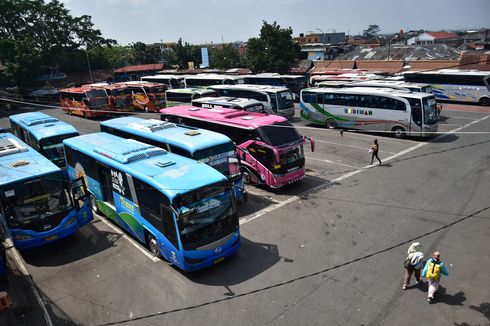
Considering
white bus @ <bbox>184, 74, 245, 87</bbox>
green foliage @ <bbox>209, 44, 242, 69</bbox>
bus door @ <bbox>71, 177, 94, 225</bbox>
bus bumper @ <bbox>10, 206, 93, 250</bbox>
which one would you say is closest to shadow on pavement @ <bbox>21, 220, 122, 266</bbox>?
bus bumper @ <bbox>10, 206, 93, 250</bbox>

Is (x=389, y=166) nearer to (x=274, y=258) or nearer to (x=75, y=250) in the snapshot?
(x=274, y=258)

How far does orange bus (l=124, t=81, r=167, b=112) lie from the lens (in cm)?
3506

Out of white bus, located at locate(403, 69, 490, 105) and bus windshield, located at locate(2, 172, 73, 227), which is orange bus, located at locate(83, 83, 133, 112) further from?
white bus, located at locate(403, 69, 490, 105)

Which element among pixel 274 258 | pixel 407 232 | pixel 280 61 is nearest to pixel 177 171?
pixel 274 258

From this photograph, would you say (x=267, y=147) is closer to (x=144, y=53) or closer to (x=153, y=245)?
(x=153, y=245)

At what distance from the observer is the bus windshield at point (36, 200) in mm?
10508

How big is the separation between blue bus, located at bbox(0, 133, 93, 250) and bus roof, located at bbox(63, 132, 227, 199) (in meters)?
1.64

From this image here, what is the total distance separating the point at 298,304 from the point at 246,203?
621 cm

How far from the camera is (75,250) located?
455 inches

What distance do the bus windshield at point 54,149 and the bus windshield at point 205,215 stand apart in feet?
34.6

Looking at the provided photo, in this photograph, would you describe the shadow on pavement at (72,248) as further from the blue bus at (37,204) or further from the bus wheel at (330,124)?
the bus wheel at (330,124)

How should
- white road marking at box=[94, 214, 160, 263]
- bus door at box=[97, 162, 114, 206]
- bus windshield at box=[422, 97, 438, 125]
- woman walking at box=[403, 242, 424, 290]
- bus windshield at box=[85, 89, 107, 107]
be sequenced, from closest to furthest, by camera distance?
woman walking at box=[403, 242, 424, 290], white road marking at box=[94, 214, 160, 263], bus door at box=[97, 162, 114, 206], bus windshield at box=[422, 97, 438, 125], bus windshield at box=[85, 89, 107, 107]

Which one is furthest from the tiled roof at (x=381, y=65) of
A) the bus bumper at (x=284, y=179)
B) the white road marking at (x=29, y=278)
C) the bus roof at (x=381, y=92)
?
the white road marking at (x=29, y=278)

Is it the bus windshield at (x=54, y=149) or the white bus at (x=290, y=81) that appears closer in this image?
the bus windshield at (x=54, y=149)
